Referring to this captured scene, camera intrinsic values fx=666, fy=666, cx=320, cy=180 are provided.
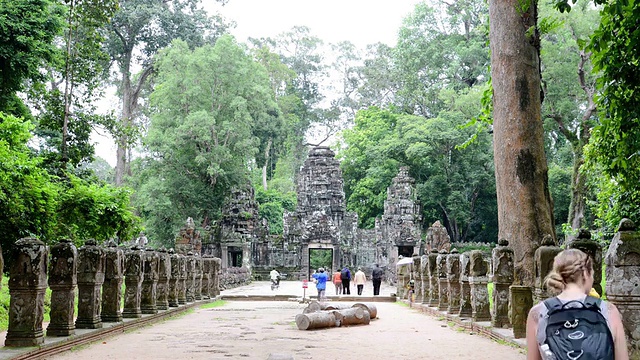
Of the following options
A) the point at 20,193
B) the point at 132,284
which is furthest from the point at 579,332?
the point at 20,193

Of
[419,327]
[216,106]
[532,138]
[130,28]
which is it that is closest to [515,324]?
[532,138]

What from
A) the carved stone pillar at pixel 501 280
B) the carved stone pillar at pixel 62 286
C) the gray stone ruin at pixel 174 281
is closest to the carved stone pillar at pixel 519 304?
the carved stone pillar at pixel 501 280

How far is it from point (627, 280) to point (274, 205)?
4698 centimetres

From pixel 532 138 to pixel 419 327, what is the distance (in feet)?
15.8

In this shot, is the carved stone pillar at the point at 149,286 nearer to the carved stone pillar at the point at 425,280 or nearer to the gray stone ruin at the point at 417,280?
the carved stone pillar at the point at 425,280

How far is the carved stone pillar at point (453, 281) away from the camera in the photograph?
14.7 m

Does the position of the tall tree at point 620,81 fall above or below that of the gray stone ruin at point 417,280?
above

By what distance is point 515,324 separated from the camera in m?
9.60

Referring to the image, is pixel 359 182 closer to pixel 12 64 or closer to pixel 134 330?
pixel 12 64

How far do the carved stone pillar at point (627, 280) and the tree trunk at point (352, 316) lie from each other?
320 inches

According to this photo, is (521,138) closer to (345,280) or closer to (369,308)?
(369,308)

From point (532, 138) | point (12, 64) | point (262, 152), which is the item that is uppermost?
point (262, 152)

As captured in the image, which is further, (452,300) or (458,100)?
(458,100)

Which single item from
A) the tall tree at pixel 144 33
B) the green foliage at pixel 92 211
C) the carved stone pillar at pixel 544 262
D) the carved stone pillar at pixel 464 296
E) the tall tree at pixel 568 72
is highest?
the tall tree at pixel 144 33
